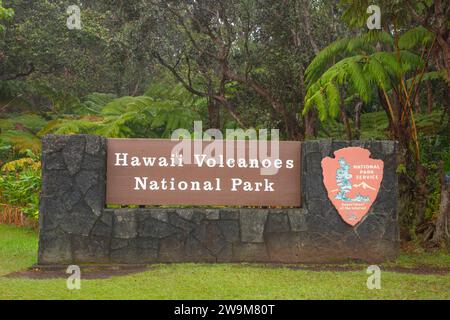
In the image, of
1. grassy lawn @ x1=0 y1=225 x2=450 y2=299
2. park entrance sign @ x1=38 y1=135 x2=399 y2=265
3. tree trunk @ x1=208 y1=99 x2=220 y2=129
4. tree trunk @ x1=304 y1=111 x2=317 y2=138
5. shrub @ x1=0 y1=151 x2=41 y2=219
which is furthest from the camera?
tree trunk @ x1=208 y1=99 x2=220 y2=129

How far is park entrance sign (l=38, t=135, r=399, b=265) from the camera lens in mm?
8258

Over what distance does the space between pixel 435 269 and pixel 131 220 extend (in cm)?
400

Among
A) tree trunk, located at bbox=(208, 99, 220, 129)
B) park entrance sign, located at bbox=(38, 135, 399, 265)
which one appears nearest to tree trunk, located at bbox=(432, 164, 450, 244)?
park entrance sign, located at bbox=(38, 135, 399, 265)

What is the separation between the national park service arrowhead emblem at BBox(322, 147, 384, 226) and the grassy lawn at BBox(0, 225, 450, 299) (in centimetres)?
83

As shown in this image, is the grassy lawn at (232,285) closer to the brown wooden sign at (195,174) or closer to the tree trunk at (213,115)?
the brown wooden sign at (195,174)

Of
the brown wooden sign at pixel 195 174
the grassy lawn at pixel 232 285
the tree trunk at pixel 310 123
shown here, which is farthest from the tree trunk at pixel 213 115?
the grassy lawn at pixel 232 285

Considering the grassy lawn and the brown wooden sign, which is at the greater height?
the brown wooden sign

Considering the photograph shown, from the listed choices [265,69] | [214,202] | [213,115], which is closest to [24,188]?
[213,115]

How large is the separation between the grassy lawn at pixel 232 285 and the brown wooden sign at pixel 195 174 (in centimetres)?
95

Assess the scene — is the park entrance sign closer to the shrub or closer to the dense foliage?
the dense foliage

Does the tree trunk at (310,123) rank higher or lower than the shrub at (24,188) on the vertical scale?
higher

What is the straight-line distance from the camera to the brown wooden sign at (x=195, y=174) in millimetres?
8438

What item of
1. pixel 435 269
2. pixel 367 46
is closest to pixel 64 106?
pixel 367 46

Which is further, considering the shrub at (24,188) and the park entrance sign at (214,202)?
the shrub at (24,188)
